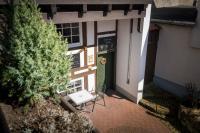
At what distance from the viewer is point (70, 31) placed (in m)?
8.00

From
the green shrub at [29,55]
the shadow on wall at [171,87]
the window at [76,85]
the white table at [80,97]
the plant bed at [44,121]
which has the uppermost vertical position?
the green shrub at [29,55]

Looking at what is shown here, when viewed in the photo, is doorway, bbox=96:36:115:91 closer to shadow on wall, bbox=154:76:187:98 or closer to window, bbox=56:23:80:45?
window, bbox=56:23:80:45

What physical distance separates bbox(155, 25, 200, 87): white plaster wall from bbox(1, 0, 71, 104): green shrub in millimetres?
6970

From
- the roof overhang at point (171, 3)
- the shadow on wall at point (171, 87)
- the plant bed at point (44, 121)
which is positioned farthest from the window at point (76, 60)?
the roof overhang at point (171, 3)

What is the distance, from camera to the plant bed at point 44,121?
440cm

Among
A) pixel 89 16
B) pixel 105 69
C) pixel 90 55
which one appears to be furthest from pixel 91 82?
pixel 89 16

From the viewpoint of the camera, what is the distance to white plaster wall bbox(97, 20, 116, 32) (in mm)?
8719

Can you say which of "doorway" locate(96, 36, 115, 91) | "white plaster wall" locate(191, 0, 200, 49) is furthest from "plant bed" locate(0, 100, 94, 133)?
"white plaster wall" locate(191, 0, 200, 49)

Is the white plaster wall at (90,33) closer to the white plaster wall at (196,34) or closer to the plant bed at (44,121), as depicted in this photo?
the plant bed at (44,121)

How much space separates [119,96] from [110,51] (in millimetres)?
2451

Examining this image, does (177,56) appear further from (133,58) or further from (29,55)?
(29,55)

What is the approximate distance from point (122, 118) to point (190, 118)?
9.26 feet

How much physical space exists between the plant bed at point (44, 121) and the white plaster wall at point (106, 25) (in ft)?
16.1

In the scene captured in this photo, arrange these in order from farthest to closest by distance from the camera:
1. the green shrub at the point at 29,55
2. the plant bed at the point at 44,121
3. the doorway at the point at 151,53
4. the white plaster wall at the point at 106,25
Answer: the doorway at the point at 151,53
the white plaster wall at the point at 106,25
the green shrub at the point at 29,55
the plant bed at the point at 44,121
